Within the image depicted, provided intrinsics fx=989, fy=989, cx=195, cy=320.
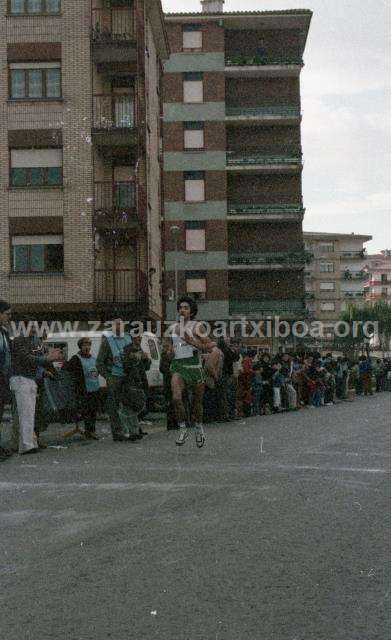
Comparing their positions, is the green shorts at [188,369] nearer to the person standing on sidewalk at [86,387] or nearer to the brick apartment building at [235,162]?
the person standing on sidewalk at [86,387]

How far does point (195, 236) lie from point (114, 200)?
2097cm

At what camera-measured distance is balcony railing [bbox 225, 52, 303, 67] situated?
2160 inches

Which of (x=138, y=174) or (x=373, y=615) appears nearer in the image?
(x=373, y=615)

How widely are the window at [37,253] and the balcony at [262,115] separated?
78.8 feet

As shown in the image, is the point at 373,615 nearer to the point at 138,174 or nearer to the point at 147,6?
the point at 138,174

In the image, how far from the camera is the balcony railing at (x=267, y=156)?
54688 millimetres

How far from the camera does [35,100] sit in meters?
33.3

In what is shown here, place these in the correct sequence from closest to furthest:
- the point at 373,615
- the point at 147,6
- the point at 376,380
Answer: the point at 373,615, the point at 147,6, the point at 376,380

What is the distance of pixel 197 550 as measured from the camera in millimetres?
5320

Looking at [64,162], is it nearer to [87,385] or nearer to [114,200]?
[114,200]

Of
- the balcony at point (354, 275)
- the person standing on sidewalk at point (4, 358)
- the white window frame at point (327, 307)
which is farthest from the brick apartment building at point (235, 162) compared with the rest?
the balcony at point (354, 275)

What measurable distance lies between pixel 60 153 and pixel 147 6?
7926 mm

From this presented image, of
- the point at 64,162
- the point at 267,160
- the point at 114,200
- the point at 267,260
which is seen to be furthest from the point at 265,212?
the point at 64,162

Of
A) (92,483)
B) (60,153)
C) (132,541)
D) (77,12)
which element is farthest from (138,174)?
(132,541)
